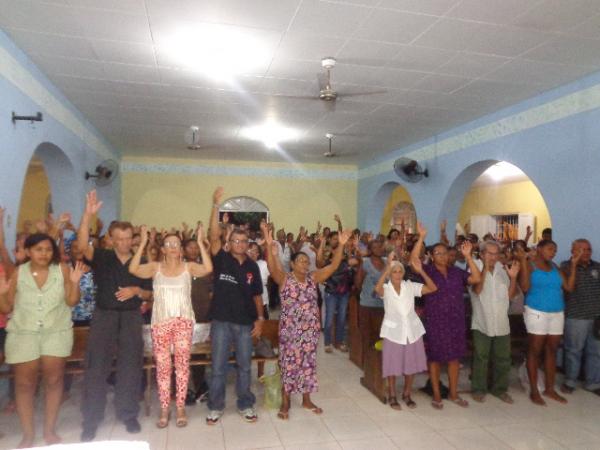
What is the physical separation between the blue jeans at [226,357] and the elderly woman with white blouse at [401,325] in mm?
1205

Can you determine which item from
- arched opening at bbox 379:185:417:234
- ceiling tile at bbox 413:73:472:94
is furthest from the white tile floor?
arched opening at bbox 379:185:417:234

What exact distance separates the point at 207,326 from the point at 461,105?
14.2ft

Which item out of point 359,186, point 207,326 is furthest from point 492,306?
point 359,186

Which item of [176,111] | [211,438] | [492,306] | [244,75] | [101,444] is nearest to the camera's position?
[101,444]

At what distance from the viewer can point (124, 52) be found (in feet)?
14.6

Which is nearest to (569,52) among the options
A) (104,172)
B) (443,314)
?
(443,314)

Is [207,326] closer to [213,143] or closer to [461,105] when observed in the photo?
[461,105]

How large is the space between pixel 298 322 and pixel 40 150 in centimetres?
419

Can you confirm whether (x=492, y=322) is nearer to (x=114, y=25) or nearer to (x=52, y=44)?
(x=114, y=25)

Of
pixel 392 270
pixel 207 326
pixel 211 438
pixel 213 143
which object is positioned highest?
pixel 213 143

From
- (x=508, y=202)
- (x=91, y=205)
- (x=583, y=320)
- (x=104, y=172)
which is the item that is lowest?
(x=583, y=320)

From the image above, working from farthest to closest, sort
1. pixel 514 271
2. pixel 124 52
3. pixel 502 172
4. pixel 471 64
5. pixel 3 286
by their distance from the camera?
pixel 502 172 → pixel 471 64 → pixel 124 52 → pixel 514 271 → pixel 3 286

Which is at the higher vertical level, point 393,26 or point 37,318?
point 393,26

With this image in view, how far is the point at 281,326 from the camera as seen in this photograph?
3.92 m
